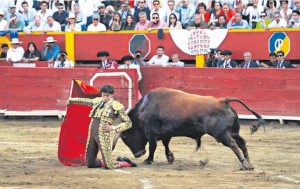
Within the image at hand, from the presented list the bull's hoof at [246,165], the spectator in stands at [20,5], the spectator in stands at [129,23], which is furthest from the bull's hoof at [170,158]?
the spectator in stands at [20,5]

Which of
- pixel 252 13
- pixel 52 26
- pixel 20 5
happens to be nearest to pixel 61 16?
pixel 52 26

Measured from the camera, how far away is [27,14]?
64.1ft

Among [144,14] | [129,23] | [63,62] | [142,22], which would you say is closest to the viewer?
[144,14]

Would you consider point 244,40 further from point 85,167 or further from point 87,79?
point 85,167

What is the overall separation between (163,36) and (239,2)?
67.4 inches

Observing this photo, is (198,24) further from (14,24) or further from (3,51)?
(3,51)

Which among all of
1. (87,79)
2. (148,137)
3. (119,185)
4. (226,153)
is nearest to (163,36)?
(87,79)

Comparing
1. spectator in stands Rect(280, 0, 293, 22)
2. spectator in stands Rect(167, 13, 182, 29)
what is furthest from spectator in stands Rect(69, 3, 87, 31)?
Answer: spectator in stands Rect(280, 0, 293, 22)

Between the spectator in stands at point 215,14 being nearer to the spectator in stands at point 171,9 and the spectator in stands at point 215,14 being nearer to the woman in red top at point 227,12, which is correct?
the woman in red top at point 227,12

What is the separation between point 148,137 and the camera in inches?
470

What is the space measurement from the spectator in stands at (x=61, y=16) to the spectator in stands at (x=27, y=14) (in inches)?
19.7

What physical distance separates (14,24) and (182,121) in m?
8.61

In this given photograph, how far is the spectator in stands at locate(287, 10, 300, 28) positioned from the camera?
17.0m

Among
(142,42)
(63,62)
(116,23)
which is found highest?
(116,23)
